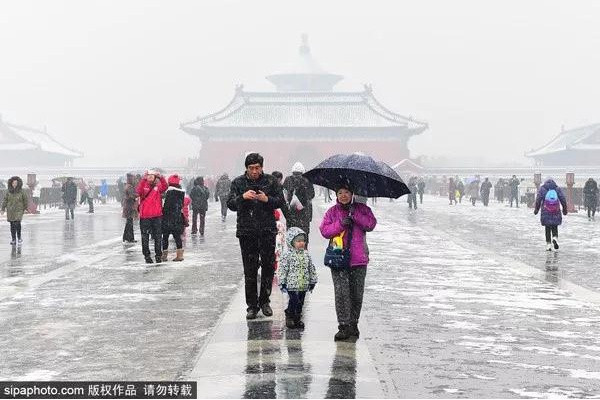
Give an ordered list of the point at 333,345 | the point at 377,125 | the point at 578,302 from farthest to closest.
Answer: the point at 377,125, the point at 578,302, the point at 333,345

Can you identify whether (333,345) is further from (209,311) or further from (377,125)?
(377,125)

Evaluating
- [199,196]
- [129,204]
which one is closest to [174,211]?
[129,204]

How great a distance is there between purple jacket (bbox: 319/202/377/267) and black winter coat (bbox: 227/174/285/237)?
0.92 m

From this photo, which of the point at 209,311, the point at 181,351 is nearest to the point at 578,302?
the point at 209,311

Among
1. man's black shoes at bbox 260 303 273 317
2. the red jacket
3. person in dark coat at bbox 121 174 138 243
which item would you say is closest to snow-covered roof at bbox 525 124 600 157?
person in dark coat at bbox 121 174 138 243

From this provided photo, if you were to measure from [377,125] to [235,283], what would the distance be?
65853mm

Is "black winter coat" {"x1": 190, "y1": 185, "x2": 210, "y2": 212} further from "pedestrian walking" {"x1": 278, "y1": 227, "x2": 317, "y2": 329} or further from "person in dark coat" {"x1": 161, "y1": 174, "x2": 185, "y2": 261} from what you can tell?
"pedestrian walking" {"x1": 278, "y1": 227, "x2": 317, "y2": 329}

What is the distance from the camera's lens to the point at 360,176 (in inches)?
279

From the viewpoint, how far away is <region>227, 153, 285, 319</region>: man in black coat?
7738 mm

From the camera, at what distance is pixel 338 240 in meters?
7.04

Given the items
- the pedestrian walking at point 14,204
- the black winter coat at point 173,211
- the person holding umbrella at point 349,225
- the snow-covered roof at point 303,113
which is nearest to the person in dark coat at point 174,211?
the black winter coat at point 173,211

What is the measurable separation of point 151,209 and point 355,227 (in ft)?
22.5

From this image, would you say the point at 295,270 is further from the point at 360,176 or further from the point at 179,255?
the point at 179,255

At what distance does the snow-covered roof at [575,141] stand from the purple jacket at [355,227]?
232ft
